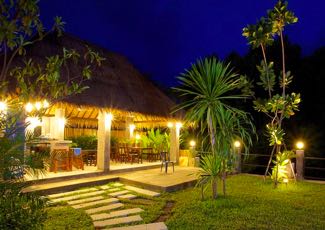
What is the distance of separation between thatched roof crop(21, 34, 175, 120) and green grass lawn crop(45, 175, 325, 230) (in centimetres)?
367

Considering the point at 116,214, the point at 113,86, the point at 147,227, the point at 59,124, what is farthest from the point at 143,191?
the point at 59,124

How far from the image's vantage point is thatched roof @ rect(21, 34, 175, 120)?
31.5ft

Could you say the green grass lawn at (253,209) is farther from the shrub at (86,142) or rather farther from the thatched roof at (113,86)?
the shrub at (86,142)

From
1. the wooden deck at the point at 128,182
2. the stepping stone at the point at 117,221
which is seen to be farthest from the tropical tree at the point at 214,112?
the stepping stone at the point at 117,221

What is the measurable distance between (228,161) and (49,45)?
22.2 ft

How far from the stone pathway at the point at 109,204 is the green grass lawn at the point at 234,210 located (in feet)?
0.63

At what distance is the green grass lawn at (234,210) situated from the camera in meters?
5.41

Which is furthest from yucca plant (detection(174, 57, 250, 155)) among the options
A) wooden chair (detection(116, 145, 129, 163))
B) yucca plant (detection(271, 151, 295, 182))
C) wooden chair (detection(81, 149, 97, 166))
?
wooden chair (detection(116, 145, 129, 163))

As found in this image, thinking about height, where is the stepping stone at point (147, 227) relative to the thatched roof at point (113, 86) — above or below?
below

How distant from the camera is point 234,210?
6.30 meters

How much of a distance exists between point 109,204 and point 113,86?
535 cm

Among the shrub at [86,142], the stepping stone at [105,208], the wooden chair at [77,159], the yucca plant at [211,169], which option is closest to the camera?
the stepping stone at [105,208]

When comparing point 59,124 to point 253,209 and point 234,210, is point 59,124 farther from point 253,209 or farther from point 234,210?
point 253,209

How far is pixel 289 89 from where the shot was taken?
1653cm
